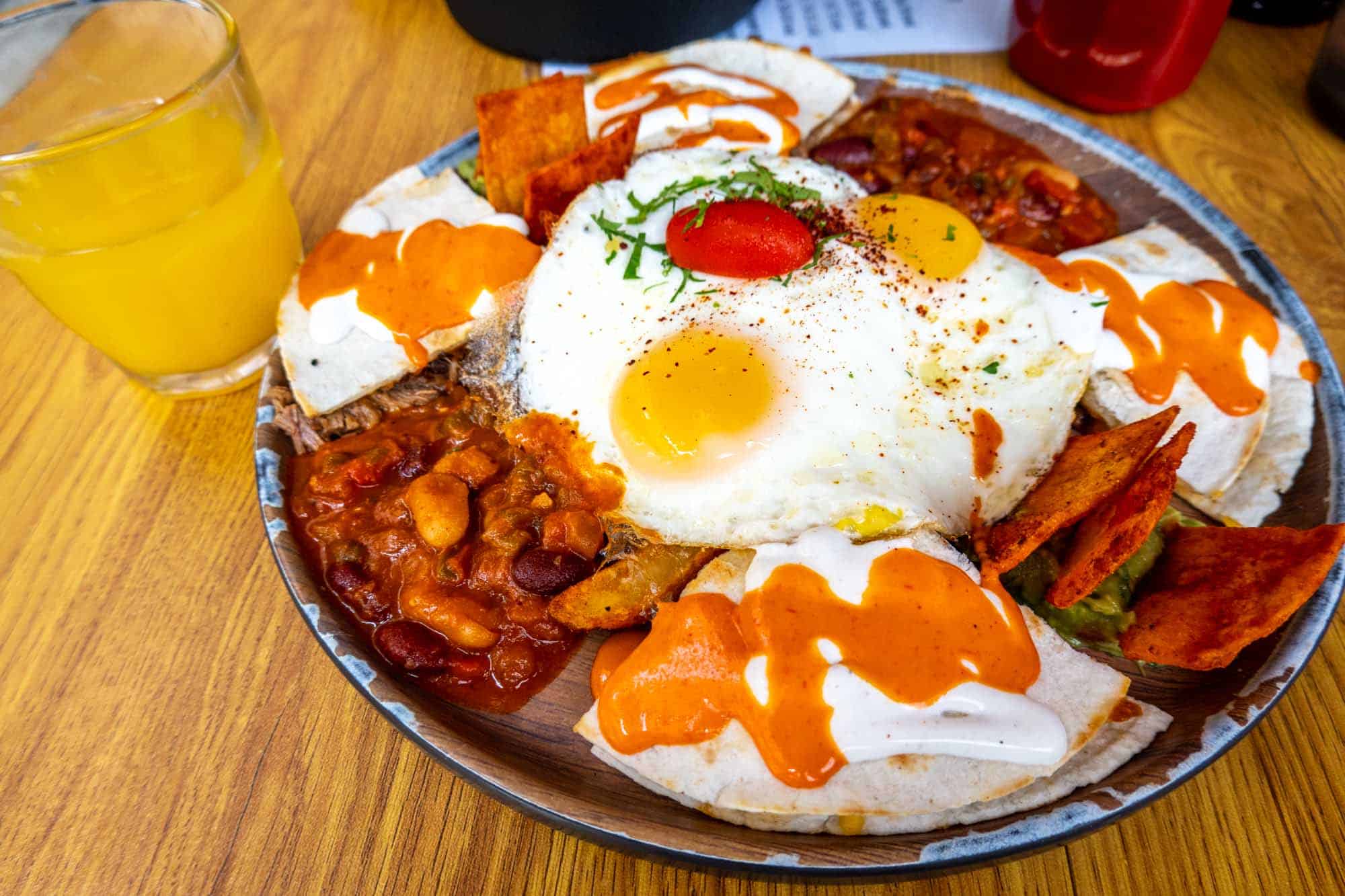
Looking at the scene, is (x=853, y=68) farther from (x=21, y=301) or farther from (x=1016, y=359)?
(x=21, y=301)

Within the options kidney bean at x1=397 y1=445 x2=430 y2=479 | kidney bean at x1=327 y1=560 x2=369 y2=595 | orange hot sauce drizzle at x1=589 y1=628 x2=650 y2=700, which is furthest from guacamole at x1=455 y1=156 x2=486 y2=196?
orange hot sauce drizzle at x1=589 y1=628 x2=650 y2=700

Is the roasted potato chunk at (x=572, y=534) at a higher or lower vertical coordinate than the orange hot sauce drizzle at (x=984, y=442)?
lower

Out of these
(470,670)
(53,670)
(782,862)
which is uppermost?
(782,862)

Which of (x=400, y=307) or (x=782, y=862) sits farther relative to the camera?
(x=400, y=307)

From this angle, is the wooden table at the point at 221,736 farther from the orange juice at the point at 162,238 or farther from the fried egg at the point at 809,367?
the fried egg at the point at 809,367

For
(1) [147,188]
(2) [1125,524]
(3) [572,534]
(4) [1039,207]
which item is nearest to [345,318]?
(1) [147,188]

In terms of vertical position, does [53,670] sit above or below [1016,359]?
below

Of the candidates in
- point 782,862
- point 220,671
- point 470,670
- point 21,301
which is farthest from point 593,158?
point 21,301

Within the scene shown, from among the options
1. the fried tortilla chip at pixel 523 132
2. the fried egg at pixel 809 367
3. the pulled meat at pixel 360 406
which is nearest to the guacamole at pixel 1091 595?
the fried egg at pixel 809 367
